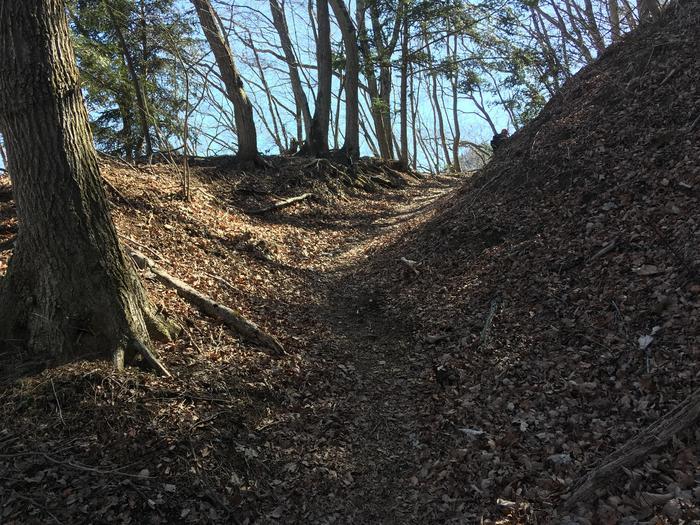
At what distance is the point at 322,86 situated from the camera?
15555 millimetres

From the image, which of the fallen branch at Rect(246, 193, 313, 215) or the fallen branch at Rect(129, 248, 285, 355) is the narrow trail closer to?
the fallen branch at Rect(129, 248, 285, 355)

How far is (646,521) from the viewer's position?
2.83 m

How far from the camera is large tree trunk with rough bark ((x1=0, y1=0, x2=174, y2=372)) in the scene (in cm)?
396

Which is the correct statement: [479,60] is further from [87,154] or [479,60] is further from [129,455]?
[129,455]

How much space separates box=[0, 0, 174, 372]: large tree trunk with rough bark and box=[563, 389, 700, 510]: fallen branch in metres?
4.03

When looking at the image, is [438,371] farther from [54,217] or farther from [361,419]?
[54,217]

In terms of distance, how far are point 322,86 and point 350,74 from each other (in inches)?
59.2

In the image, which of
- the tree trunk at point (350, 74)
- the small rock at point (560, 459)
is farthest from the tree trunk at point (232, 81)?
the small rock at point (560, 459)

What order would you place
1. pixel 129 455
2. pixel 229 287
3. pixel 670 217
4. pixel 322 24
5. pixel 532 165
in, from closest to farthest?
pixel 129 455 → pixel 670 217 → pixel 229 287 → pixel 532 165 → pixel 322 24

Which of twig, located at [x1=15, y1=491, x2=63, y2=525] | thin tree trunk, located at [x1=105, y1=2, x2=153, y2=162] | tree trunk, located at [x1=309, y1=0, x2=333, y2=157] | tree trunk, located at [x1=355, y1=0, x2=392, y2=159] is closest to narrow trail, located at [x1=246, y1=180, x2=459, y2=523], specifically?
twig, located at [x1=15, y1=491, x2=63, y2=525]

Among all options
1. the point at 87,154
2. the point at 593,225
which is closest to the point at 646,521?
the point at 593,225

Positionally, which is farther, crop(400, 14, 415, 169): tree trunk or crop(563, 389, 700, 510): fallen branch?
crop(400, 14, 415, 169): tree trunk

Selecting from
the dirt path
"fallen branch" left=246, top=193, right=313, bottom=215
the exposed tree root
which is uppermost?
"fallen branch" left=246, top=193, right=313, bottom=215

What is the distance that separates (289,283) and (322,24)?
1080cm
